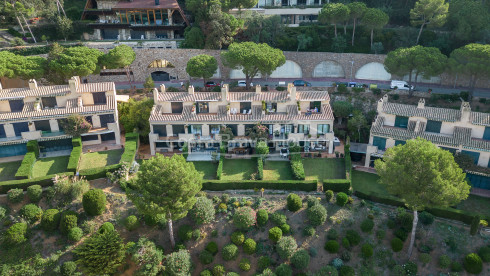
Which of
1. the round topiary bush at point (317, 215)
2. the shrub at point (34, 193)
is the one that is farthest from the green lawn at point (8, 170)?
the round topiary bush at point (317, 215)

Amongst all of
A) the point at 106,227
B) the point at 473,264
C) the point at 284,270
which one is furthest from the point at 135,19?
the point at 473,264

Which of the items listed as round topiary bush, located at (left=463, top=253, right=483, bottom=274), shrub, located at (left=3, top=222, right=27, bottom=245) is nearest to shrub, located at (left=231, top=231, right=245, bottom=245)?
shrub, located at (left=3, top=222, right=27, bottom=245)

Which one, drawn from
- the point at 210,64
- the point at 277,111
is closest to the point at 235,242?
the point at 277,111

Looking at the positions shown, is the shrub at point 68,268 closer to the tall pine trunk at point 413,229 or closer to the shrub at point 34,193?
the shrub at point 34,193

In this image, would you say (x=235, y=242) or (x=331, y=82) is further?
(x=331, y=82)

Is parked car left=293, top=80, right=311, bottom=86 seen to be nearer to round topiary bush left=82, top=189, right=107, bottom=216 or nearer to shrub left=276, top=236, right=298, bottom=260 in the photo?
shrub left=276, top=236, right=298, bottom=260

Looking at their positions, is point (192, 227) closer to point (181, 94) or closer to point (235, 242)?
point (235, 242)
